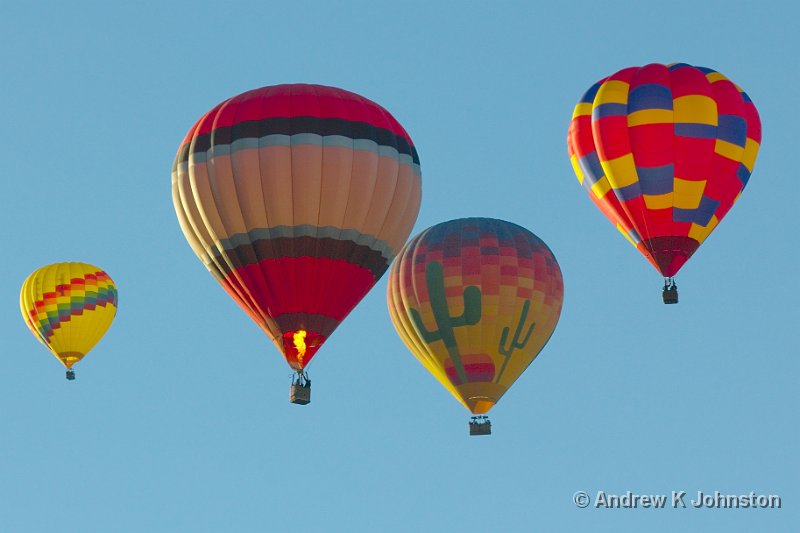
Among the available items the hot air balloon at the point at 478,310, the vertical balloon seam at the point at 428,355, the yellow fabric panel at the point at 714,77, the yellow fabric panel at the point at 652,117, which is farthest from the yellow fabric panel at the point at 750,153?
the vertical balloon seam at the point at 428,355

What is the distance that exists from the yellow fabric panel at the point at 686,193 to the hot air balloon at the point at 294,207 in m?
4.77

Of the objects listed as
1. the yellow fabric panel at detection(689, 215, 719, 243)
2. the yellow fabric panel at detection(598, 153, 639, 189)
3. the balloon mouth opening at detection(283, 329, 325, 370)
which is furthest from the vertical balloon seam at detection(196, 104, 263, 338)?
the yellow fabric panel at detection(689, 215, 719, 243)

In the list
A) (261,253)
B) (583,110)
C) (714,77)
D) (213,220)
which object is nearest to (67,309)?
(213,220)

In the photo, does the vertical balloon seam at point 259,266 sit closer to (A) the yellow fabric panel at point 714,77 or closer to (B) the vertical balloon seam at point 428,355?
(B) the vertical balloon seam at point 428,355

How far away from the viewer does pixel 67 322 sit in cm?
4978

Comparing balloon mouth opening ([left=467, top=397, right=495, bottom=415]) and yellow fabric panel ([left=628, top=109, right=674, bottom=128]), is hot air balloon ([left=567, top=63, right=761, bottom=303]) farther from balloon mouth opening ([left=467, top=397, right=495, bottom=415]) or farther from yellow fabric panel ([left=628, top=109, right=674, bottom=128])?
balloon mouth opening ([left=467, top=397, right=495, bottom=415])

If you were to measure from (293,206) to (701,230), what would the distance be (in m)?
7.40

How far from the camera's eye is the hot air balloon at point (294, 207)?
36469 mm

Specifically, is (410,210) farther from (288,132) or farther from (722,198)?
(722,198)

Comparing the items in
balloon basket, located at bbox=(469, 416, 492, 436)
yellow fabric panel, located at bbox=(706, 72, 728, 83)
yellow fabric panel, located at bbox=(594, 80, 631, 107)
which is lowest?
balloon basket, located at bbox=(469, 416, 492, 436)

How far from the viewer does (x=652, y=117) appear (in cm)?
3853

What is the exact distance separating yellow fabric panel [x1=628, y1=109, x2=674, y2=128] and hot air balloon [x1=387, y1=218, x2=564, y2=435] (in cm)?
492

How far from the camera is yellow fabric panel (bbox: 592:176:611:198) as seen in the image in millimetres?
38812

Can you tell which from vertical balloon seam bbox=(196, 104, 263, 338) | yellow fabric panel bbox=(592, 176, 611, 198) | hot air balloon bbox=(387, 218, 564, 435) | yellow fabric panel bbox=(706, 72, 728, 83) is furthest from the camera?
hot air balloon bbox=(387, 218, 564, 435)
